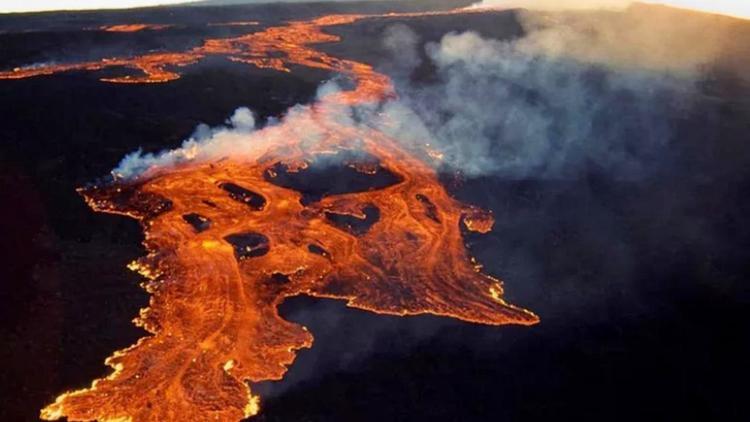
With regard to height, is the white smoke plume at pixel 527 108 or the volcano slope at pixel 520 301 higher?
the white smoke plume at pixel 527 108

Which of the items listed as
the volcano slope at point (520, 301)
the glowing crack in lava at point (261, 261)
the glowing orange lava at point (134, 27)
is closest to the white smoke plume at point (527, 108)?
the glowing crack in lava at point (261, 261)

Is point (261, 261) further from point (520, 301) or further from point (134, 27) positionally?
point (134, 27)

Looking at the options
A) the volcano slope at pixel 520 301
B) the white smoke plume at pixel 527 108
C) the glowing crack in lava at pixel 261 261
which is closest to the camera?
the glowing crack in lava at pixel 261 261

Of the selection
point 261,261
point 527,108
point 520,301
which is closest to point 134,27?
point 527,108

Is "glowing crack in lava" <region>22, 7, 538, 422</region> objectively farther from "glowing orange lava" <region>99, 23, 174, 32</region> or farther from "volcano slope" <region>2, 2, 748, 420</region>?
"glowing orange lava" <region>99, 23, 174, 32</region>

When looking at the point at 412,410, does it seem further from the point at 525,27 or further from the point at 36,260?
the point at 525,27

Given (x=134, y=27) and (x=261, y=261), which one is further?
(x=134, y=27)

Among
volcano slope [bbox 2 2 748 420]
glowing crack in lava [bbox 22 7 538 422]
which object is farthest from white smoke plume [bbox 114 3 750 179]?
volcano slope [bbox 2 2 748 420]

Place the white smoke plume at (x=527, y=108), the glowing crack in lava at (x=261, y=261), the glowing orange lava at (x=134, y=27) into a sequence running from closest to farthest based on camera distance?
the glowing crack in lava at (x=261, y=261), the white smoke plume at (x=527, y=108), the glowing orange lava at (x=134, y=27)

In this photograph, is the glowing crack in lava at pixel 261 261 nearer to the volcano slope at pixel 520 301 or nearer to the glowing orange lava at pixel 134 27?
the volcano slope at pixel 520 301

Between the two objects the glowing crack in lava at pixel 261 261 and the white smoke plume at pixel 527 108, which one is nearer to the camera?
the glowing crack in lava at pixel 261 261
